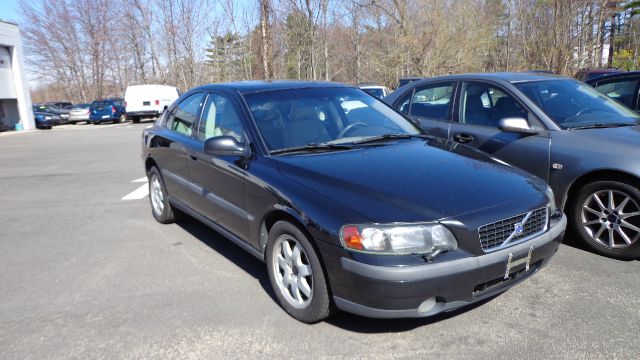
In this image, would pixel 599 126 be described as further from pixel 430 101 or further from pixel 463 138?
pixel 430 101

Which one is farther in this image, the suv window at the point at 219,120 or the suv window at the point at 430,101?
the suv window at the point at 430,101

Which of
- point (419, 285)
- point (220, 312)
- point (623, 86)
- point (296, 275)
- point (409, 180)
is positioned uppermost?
point (623, 86)

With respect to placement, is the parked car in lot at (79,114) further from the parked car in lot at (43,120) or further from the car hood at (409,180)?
the car hood at (409,180)

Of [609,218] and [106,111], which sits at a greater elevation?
[106,111]

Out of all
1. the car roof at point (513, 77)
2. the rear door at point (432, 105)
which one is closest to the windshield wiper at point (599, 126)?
the car roof at point (513, 77)

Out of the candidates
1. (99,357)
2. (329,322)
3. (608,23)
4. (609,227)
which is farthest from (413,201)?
(608,23)

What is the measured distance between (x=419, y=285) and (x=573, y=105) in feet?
10.7

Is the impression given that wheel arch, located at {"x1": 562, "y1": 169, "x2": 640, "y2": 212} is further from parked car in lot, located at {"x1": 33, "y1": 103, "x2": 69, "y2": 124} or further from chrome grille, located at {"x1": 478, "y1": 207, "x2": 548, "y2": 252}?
parked car in lot, located at {"x1": 33, "y1": 103, "x2": 69, "y2": 124}

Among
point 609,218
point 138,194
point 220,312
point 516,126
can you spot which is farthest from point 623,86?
point 138,194

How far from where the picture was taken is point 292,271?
10.4ft

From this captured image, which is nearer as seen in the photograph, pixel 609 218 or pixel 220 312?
pixel 220 312

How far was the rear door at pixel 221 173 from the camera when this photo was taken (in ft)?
11.9

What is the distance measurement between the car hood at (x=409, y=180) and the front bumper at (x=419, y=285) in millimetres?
276

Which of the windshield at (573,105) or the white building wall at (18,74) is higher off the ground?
the white building wall at (18,74)
